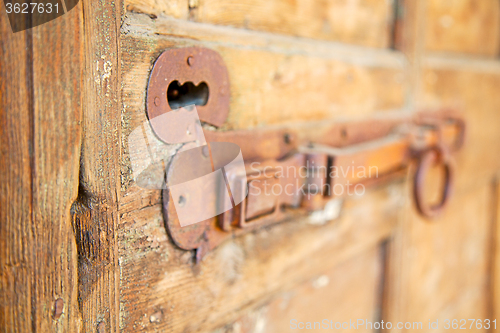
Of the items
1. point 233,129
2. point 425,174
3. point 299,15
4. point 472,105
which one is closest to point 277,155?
point 233,129

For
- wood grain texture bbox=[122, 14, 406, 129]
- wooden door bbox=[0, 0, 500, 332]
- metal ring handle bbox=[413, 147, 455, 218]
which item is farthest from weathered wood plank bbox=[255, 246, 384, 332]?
wood grain texture bbox=[122, 14, 406, 129]

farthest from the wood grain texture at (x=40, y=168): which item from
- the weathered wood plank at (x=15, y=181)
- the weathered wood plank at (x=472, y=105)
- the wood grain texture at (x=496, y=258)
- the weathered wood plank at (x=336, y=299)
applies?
the wood grain texture at (x=496, y=258)

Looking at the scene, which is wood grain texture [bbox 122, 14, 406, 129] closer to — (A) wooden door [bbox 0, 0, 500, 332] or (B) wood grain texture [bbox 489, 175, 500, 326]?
(A) wooden door [bbox 0, 0, 500, 332]

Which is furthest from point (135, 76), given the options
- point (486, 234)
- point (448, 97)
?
point (486, 234)

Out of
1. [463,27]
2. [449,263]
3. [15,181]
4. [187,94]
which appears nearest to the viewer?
[15,181]

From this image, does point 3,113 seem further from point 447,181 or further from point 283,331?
point 447,181

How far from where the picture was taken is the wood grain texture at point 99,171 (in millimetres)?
317

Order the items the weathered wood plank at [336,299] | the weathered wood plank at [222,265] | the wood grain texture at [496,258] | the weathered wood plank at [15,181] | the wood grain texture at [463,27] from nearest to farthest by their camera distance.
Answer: the weathered wood plank at [15,181] → the weathered wood plank at [222,265] → the weathered wood plank at [336,299] → the wood grain texture at [463,27] → the wood grain texture at [496,258]

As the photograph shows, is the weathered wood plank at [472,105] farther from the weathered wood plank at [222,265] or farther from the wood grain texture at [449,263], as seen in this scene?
the weathered wood plank at [222,265]

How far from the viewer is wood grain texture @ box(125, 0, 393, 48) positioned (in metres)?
0.41

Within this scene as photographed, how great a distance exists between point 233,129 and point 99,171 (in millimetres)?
179

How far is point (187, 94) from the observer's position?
0.41 metres

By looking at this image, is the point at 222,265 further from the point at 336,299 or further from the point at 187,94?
the point at 336,299

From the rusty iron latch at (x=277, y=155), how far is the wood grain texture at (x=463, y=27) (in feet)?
0.77
